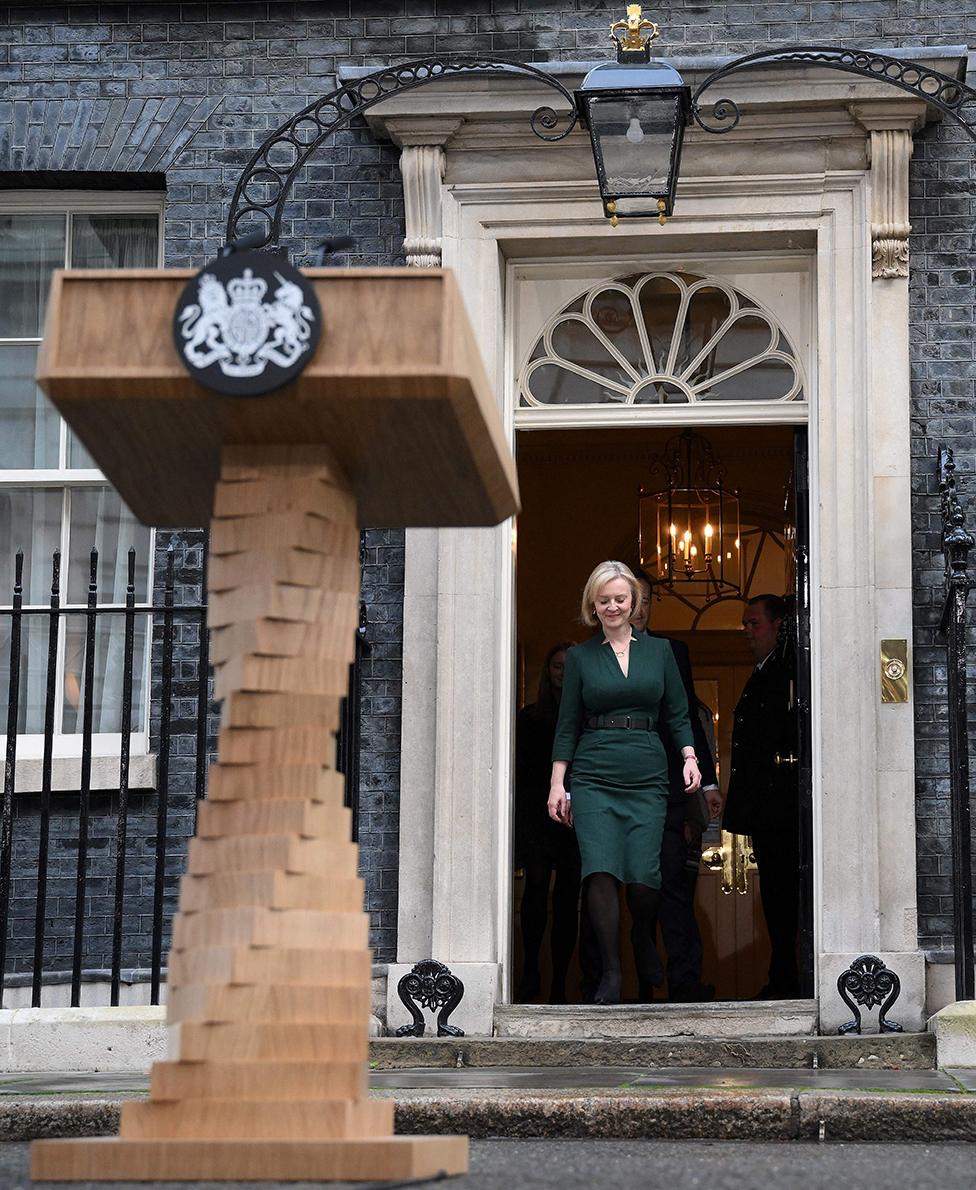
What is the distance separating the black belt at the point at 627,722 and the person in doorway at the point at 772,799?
44.4 inches

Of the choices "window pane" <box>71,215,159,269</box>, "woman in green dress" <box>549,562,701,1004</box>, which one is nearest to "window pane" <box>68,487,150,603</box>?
"window pane" <box>71,215,159,269</box>

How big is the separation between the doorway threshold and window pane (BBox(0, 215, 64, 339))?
148 inches

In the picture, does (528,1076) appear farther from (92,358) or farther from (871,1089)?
(92,358)

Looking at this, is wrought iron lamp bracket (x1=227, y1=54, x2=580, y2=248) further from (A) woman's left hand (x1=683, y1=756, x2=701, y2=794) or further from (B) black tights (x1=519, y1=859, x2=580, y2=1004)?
(B) black tights (x1=519, y1=859, x2=580, y2=1004)

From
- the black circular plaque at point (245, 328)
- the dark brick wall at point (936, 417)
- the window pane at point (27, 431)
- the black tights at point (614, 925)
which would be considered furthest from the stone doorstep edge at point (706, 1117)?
the window pane at point (27, 431)

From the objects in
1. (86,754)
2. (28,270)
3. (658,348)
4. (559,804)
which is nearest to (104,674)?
(86,754)

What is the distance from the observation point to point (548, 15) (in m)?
8.28

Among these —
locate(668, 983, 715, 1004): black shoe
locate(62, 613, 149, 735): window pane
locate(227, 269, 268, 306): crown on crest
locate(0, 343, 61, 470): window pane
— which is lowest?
locate(668, 983, 715, 1004): black shoe

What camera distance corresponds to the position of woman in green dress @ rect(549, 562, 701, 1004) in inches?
287

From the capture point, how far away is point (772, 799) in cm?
853

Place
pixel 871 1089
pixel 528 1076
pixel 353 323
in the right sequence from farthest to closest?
1. pixel 528 1076
2. pixel 871 1089
3. pixel 353 323

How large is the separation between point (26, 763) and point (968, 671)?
12.3 feet

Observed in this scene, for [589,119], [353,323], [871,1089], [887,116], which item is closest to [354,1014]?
[353,323]

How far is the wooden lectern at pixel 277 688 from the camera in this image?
3016 mm
